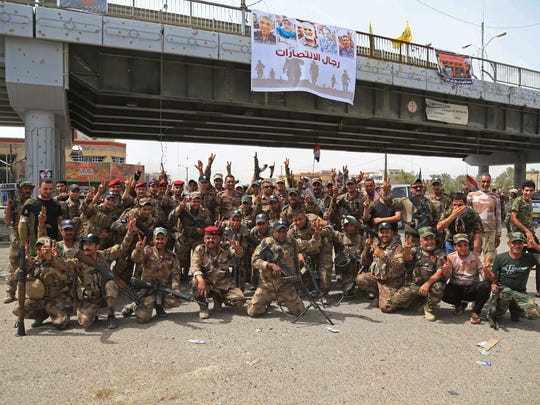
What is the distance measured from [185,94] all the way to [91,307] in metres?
8.79

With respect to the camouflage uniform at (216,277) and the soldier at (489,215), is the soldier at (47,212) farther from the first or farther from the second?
the soldier at (489,215)

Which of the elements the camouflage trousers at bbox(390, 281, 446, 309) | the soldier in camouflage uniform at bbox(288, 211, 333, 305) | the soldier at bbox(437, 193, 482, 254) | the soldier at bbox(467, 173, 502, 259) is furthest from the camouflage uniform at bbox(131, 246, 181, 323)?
the soldier at bbox(467, 173, 502, 259)

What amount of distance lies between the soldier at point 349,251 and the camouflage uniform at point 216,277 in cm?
175

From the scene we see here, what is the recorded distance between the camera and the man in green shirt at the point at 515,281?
178 inches

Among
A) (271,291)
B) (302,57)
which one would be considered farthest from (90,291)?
(302,57)

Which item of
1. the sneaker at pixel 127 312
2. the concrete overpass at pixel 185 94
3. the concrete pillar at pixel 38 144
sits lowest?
the sneaker at pixel 127 312

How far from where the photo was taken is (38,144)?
33.7ft

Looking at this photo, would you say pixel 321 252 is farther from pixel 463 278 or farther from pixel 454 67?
pixel 454 67

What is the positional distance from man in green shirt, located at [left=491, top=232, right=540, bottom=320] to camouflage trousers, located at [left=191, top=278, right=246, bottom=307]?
10.3 ft

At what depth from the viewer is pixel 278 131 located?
1866 centimetres

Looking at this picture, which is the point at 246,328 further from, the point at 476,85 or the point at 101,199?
the point at 476,85

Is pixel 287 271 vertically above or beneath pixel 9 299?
above

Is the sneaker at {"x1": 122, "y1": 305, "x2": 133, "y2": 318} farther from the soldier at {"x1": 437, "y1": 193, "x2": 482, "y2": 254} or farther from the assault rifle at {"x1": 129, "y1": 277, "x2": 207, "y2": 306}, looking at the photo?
the soldier at {"x1": 437, "y1": 193, "x2": 482, "y2": 254}

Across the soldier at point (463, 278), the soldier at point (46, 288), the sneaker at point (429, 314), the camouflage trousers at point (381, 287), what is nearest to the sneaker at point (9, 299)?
the soldier at point (46, 288)
